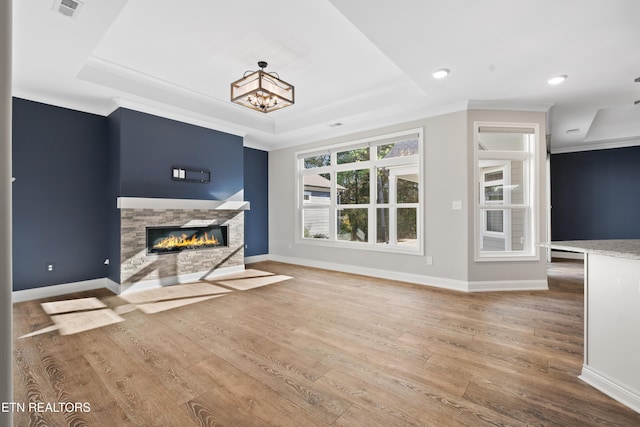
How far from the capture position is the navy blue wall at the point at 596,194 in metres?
6.68

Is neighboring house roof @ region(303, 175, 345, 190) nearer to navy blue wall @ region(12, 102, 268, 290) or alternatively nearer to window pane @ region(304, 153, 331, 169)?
window pane @ region(304, 153, 331, 169)

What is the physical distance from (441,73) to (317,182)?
3.33 m

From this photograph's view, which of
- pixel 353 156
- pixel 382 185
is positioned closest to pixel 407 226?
pixel 382 185

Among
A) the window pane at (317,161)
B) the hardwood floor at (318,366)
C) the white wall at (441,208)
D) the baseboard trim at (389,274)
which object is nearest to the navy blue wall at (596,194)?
the hardwood floor at (318,366)

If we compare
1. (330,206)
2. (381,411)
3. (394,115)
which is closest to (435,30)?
(394,115)

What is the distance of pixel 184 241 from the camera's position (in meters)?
4.91

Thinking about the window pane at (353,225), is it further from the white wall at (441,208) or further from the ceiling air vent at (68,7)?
the ceiling air vent at (68,7)

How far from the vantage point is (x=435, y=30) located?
2.64 metres

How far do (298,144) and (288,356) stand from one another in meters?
4.80

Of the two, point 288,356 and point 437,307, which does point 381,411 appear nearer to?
point 288,356

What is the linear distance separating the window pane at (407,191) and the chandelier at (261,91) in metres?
2.44

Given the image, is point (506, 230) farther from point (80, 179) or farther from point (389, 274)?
point (80, 179)

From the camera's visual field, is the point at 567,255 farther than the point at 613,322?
Yes

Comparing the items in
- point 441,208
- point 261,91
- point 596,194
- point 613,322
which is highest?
point 261,91
